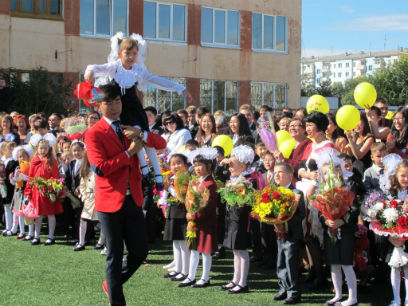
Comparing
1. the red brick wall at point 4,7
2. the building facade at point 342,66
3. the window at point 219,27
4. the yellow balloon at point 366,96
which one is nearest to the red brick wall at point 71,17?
the red brick wall at point 4,7

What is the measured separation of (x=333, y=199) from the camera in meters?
5.89

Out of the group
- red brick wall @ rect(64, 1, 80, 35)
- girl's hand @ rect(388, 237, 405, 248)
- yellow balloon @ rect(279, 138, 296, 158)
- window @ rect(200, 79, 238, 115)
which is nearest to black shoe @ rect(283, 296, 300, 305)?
girl's hand @ rect(388, 237, 405, 248)

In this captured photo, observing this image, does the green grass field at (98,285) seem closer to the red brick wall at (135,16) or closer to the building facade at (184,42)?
the building facade at (184,42)

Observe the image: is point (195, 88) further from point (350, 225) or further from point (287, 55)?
point (350, 225)

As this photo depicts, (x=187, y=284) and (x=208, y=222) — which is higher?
(x=208, y=222)

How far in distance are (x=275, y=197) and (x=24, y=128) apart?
7.70 meters

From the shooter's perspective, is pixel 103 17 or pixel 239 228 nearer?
pixel 239 228

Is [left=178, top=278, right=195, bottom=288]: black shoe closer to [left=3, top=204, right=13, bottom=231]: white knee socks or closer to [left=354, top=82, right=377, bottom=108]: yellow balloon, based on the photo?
[left=354, top=82, right=377, bottom=108]: yellow balloon

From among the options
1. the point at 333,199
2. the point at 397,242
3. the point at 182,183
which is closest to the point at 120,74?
the point at 182,183

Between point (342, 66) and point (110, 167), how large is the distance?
15418 cm

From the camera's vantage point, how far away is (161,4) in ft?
74.8

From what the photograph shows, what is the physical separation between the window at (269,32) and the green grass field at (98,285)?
57.6 feet

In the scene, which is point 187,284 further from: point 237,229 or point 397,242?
point 397,242

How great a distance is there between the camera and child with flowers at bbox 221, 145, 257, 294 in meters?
6.73
